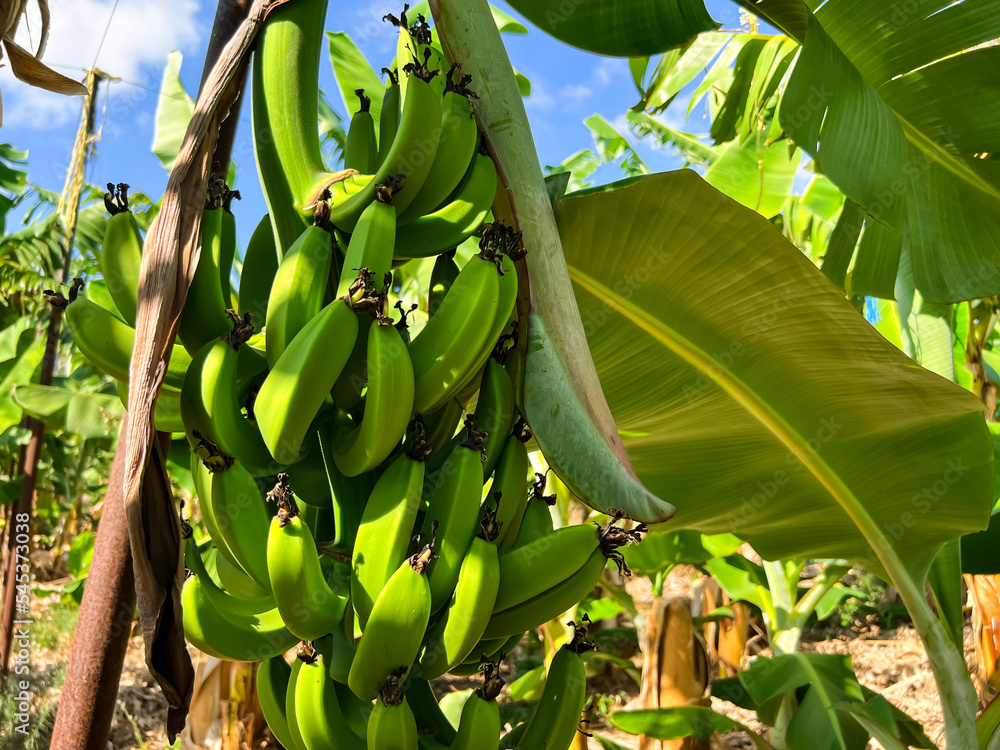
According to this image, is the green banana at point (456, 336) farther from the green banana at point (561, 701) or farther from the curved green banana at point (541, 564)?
the green banana at point (561, 701)

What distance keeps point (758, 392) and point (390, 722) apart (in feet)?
2.72

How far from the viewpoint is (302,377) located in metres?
0.51

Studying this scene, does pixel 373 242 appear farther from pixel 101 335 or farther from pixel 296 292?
pixel 101 335

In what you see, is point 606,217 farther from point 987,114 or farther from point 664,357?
point 987,114

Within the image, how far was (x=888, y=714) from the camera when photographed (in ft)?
4.62

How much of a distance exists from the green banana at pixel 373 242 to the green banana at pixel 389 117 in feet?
0.45

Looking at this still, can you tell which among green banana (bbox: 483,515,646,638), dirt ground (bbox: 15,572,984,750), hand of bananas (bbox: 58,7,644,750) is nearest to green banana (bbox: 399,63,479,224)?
hand of bananas (bbox: 58,7,644,750)

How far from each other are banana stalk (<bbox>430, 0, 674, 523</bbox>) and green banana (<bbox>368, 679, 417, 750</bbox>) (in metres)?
0.20

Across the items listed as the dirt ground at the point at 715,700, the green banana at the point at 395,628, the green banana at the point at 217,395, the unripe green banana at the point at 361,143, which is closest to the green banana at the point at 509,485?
the green banana at the point at 395,628

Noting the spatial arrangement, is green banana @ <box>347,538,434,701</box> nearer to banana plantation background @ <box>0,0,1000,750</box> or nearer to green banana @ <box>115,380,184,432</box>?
banana plantation background @ <box>0,0,1000,750</box>

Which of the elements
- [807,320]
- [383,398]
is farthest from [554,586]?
[807,320]

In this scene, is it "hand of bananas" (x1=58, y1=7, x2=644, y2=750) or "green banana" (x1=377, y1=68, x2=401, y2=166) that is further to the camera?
"green banana" (x1=377, y1=68, x2=401, y2=166)

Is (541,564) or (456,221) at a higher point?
(456,221)

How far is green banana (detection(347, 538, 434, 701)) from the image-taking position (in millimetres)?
503
